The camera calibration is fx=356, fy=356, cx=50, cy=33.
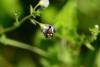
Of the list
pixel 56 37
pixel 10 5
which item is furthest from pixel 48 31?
pixel 10 5

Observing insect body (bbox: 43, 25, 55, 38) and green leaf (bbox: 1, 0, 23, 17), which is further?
green leaf (bbox: 1, 0, 23, 17)

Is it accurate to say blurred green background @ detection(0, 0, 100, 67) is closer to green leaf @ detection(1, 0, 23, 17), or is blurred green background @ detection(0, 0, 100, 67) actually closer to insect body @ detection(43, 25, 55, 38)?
green leaf @ detection(1, 0, 23, 17)

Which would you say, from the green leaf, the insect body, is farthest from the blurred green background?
the insect body

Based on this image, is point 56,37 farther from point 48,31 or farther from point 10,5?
point 48,31

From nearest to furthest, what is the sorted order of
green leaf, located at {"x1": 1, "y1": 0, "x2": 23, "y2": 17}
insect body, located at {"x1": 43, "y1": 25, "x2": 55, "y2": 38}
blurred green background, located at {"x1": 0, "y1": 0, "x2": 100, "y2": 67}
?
insect body, located at {"x1": 43, "y1": 25, "x2": 55, "y2": 38} → blurred green background, located at {"x1": 0, "y1": 0, "x2": 100, "y2": 67} → green leaf, located at {"x1": 1, "y1": 0, "x2": 23, "y2": 17}

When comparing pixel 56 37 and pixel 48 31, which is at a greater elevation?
pixel 56 37

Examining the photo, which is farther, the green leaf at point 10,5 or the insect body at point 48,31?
the green leaf at point 10,5

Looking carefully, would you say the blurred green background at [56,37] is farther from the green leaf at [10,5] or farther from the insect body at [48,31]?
the insect body at [48,31]

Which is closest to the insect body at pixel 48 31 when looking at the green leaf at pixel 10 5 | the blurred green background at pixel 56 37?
the blurred green background at pixel 56 37

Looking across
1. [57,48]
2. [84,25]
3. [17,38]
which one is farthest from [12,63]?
[84,25]
